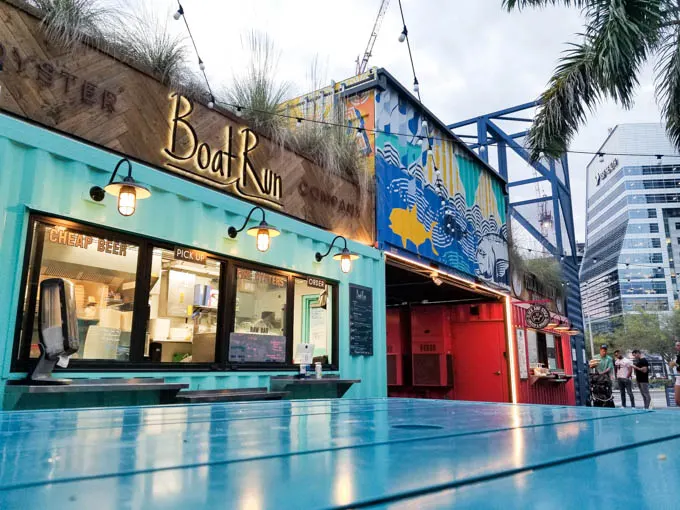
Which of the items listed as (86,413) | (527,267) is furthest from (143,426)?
(527,267)

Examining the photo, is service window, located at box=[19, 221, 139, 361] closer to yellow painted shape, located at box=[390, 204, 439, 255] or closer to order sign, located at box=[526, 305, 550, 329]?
yellow painted shape, located at box=[390, 204, 439, 255]

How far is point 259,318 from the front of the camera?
559cm

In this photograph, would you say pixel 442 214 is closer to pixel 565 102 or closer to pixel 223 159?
pixel 565 102

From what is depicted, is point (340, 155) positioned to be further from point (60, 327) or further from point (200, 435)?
point (200, 435)

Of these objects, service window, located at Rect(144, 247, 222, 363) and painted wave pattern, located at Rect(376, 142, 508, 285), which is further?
painted wave pattern, located at Rect(376, 142, 508, 285)

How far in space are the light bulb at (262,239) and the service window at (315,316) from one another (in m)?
1.10

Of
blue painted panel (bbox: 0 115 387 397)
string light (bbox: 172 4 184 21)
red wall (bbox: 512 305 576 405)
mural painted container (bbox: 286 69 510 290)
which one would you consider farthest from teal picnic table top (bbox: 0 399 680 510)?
red wall (bbox: 512 305 576 405)

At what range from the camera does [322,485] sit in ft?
2.50

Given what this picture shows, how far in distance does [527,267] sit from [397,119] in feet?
22.7

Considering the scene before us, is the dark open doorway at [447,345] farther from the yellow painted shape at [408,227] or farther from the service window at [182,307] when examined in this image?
the service window at [182,307]

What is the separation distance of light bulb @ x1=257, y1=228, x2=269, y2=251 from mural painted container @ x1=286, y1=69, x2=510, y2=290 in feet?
7.74

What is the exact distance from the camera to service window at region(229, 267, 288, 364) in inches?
209

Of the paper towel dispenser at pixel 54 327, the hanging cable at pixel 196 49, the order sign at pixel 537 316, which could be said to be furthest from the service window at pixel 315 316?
the order sign at pixel 537 316

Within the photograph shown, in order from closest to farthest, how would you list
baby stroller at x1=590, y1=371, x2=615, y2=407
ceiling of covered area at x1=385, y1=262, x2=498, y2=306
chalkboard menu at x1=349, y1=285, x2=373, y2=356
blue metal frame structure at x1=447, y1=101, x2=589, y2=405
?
1. chalkboard menu at x1=349, y1=285, x2=373, y2=356
2. ceiling of covered area at x1=385, y1=262, x2=498, y2=306
3. baby stroller at x1=590, y1=371, x2=615, y2=407
4. blue metal frame structure at x1=447, y1=101, x2=589, y2=405
